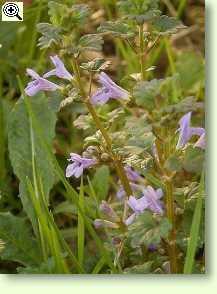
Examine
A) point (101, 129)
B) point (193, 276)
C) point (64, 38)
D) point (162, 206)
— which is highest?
point (64, 38)

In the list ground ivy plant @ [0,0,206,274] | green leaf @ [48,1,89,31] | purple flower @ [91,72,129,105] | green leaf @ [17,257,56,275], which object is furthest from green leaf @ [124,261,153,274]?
green leaf @ [48,1,89,31]

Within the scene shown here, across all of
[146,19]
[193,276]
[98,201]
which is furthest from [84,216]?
[146,19]

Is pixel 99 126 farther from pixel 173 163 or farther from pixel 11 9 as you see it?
pixel 11 9

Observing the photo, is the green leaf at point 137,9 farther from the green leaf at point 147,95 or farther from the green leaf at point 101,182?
the green leaf at point 101,182

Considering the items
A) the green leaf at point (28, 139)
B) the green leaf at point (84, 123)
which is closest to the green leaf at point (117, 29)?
the green leaf at point (84, 123)

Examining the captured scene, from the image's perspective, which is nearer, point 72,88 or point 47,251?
point 72,88

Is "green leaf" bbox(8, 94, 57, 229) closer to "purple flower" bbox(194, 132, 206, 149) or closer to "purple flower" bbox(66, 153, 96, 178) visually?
"purple flower" bbox(66, 153, 96, 178)

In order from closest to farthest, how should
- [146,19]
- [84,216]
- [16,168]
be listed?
[146,19] < [84,216] < [16,168]

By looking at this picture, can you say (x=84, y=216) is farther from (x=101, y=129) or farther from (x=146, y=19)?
(x=146, y=19)
